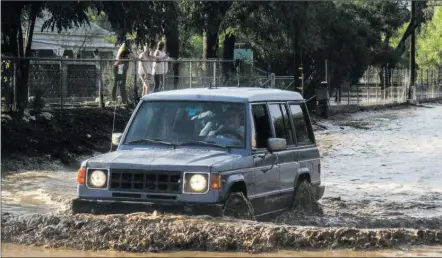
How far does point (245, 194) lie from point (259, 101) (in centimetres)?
140

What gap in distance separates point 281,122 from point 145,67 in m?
13.5

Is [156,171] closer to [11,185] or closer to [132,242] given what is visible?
[132,242]

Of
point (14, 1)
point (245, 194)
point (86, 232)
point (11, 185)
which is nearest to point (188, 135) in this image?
point (245, 194)

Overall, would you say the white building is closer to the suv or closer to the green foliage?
the suv

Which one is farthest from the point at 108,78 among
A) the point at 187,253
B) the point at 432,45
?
the point at 432,45

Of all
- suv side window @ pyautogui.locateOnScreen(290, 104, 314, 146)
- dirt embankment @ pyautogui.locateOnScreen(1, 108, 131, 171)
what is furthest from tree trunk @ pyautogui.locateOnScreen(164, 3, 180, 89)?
suv side window @ pyautogui.locateOnScreen(290, 104, 314, 146)

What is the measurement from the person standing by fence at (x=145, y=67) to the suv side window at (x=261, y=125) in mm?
13430

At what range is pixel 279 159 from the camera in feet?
33.0

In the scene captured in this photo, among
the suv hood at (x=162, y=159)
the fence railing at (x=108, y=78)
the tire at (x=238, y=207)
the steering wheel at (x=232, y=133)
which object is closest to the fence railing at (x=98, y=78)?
the fence railing at (x=108, y=78)

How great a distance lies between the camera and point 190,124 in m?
9.43

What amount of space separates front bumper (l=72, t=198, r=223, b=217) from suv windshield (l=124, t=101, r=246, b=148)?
1.04 metres

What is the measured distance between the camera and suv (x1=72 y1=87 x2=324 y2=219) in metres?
8.32

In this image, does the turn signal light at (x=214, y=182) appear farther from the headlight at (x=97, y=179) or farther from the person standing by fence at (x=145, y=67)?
the person standing by fence at (x=145, y=67)

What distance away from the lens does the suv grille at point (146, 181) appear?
830 centimetres
